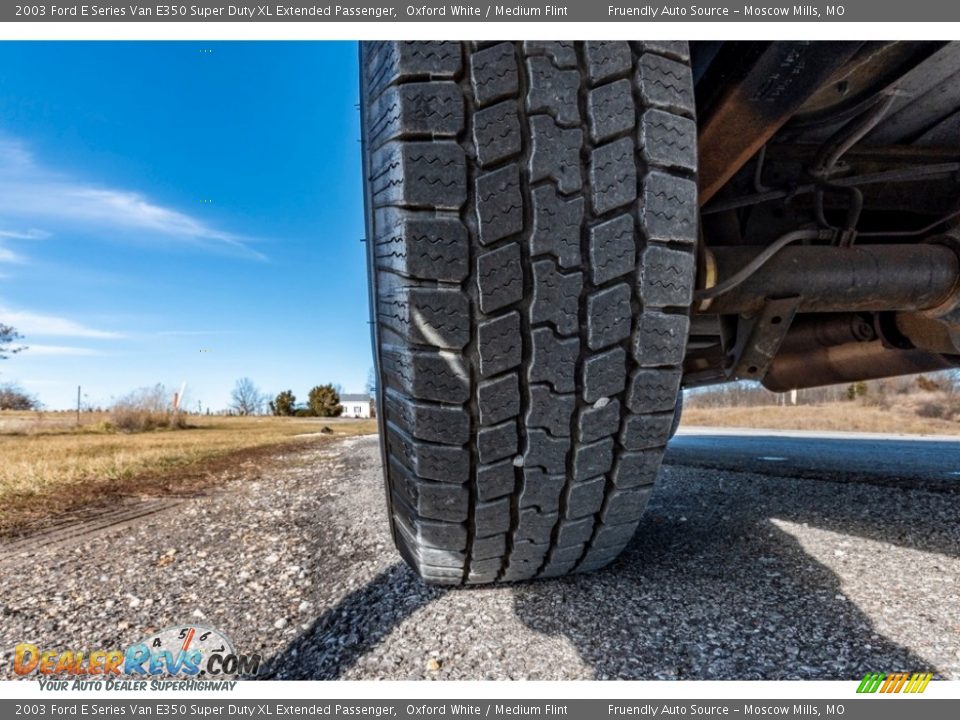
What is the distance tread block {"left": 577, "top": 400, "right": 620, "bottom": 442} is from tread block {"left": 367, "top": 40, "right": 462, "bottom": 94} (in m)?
0.60

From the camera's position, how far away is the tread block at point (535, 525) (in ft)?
3.18

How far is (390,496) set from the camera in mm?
1093

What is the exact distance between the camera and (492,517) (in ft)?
3.15

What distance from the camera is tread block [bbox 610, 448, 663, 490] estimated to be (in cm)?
96

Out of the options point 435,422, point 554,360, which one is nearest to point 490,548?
point 435,422

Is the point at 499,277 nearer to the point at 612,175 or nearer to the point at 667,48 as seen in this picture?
the point at 612,175

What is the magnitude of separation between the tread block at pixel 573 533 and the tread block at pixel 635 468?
4.4 inches

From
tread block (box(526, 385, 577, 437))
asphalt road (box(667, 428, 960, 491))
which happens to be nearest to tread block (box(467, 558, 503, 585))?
tread block (box(526, 385, 577, 437))

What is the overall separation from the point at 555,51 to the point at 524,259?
1.13ft

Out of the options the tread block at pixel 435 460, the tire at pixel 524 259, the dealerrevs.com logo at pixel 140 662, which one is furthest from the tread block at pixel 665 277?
the dealerrevs.com logo at pixel 140 662

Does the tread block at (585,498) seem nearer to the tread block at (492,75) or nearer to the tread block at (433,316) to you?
the tread block at (433,316)

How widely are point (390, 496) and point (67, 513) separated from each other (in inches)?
89.3

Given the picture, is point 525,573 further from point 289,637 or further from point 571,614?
point 289,637

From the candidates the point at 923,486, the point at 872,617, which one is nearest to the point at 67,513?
the point at 872,617
